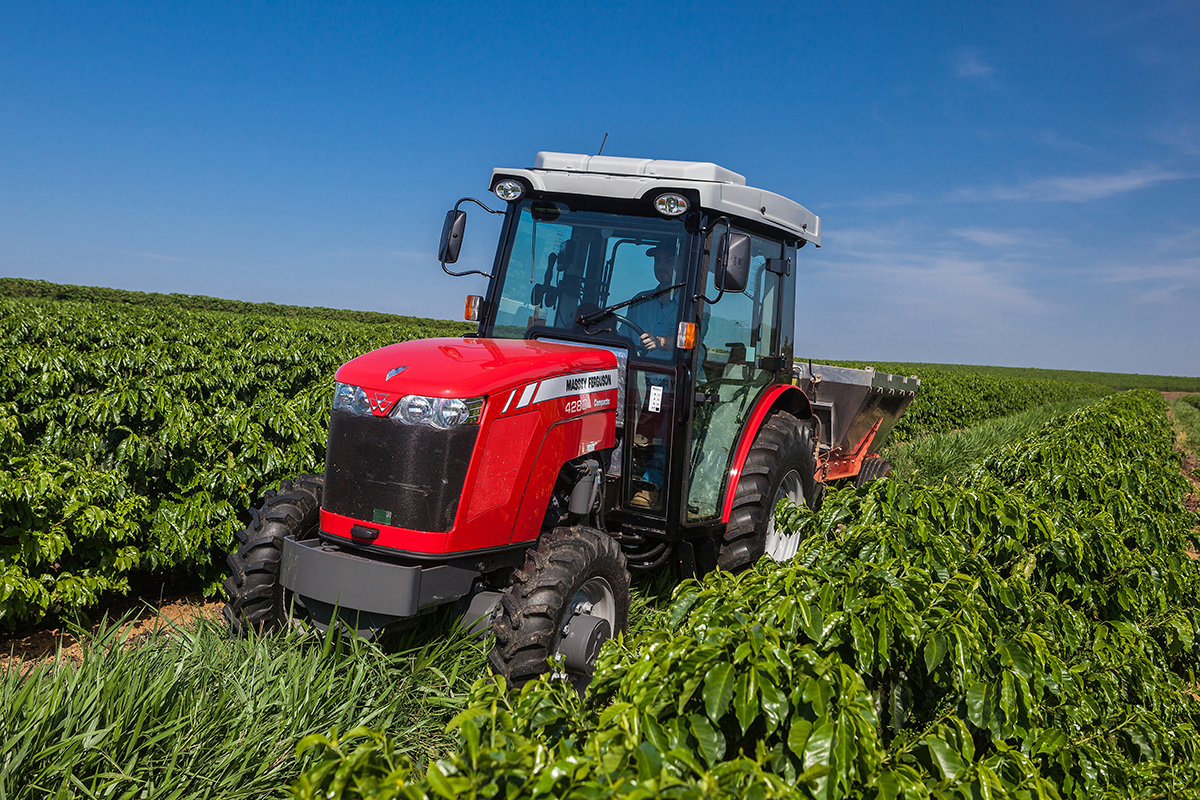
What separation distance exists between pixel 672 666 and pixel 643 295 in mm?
2488

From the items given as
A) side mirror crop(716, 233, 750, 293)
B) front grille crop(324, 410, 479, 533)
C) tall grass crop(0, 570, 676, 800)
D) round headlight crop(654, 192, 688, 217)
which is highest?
round headlight crop(654, 192, 688, 217)

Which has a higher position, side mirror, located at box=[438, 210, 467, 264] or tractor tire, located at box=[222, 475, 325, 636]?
side mirror, located at box=[438, 210, 467, 264]

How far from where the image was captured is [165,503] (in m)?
4.79

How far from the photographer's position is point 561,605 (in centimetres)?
317

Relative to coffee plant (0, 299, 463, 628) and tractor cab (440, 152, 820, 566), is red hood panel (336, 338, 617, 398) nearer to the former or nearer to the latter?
tractor cab (440, 152, 820, 566)

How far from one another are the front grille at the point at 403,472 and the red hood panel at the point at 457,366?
152mm

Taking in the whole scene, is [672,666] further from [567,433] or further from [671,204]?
[671,204]

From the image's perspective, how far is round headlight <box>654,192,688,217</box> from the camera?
3.95 m

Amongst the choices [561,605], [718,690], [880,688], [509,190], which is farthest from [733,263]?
[718,690]

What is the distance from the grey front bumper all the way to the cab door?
63.4 inches

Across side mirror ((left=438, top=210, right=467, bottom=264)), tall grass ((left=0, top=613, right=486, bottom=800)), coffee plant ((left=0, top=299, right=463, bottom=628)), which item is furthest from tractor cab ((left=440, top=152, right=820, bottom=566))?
coffee plant ((left=0, top=299, right=463, bottom=628))

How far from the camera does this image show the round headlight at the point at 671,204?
3.95 meters

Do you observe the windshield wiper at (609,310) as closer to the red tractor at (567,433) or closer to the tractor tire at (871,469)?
the red tractor at (567,433)

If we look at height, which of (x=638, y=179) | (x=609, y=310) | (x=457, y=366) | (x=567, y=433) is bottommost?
(x=567, y=433)
